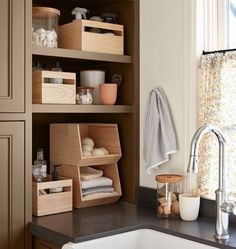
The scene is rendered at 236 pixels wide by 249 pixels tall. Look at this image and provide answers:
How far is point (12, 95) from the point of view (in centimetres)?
207

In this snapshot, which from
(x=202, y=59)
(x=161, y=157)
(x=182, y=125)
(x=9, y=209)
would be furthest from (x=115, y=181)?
(x=202, y=59)

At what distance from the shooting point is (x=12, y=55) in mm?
2066

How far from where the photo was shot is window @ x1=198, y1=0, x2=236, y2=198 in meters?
2.15

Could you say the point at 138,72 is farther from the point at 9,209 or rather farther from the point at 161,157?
the point at 9,209

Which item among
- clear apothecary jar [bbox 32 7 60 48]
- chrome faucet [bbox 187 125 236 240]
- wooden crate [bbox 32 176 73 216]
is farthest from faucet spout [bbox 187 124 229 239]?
clear apothecary jar [bbox 32 7 60 48]

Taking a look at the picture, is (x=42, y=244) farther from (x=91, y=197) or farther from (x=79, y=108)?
(x=79, y=108)

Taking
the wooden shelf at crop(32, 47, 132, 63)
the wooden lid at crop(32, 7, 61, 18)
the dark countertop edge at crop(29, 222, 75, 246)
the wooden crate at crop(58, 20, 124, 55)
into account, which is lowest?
the dark countertop edge at crop(29, 222, 75, 246)

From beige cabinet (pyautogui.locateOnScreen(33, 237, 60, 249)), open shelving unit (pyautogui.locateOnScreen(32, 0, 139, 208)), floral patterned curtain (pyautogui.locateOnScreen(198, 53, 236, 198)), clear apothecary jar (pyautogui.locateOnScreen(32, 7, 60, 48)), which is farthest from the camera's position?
open shelving unit (pyautogui.locateOnScreen(32, 0, 139, 208))

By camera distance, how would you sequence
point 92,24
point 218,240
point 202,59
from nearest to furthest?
point 218,240 → point 202,59 → point 92,24

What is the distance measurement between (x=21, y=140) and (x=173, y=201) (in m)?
0.82

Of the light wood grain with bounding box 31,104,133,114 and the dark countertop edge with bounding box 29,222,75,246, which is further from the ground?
the light wood grain with bounding box 31,104,133,114

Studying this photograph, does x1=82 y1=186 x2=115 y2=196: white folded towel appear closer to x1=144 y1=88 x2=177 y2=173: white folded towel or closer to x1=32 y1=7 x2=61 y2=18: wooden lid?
x1=144 y1=88 x2=177 y2=173: white folded towel

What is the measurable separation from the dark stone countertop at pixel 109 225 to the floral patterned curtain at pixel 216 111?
0.71 feet

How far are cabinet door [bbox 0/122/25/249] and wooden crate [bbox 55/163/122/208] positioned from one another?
353mm
